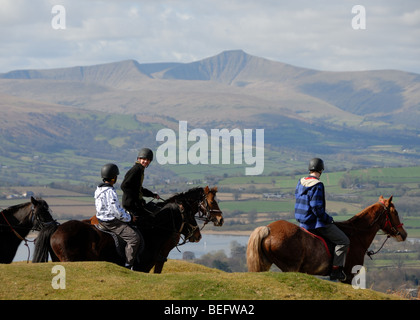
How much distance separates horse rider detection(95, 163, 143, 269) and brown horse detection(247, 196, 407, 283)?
341 cm

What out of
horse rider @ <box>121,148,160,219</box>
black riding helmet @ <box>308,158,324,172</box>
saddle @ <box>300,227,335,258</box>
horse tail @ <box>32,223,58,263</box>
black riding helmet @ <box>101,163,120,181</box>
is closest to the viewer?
saddle @ <box>300,227,335,258</box>

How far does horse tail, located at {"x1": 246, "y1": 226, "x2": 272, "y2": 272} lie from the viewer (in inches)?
A: 712

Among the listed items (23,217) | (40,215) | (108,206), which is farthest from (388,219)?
(23,217)

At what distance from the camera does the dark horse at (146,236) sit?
19.0 metres

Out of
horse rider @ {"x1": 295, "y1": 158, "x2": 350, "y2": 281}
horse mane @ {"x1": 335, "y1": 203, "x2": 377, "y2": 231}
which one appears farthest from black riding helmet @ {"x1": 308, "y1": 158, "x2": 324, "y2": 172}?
horse mane @ {"x1": 335, "y1": 203, "x2": 377, "y2": 231}

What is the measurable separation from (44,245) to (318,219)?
7.58 metres

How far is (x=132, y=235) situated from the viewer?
1959cm

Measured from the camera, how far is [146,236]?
2086cm

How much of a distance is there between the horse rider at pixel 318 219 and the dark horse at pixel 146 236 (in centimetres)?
407

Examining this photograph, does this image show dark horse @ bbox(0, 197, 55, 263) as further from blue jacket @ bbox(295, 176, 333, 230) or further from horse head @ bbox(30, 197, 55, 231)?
blue jacket @ bbox(295, 176, 333, 230)

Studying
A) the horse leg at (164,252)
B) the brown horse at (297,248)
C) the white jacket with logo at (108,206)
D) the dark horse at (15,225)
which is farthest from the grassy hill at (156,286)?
the dark horse at (15,225)

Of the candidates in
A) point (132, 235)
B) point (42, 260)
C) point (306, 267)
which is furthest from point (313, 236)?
point (42, 260)
